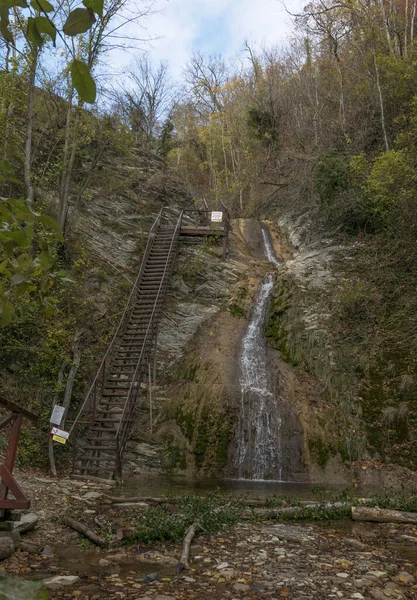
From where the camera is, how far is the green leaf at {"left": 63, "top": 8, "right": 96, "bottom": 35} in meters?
1.22

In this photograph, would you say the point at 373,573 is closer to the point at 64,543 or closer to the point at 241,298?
the point at 64,543

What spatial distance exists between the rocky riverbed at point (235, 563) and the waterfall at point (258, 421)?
173 inches

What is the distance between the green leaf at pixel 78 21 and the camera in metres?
1.22

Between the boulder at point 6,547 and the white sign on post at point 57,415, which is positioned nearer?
the boulder at point 6,547

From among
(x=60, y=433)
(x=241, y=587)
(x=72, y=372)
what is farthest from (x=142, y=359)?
(x=241, y=587)

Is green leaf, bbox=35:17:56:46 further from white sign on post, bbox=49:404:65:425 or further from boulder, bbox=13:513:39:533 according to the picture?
white sign on post, bbox=49:404:65:425

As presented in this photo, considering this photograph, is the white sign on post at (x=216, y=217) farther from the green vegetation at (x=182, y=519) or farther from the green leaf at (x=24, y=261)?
the green leaf at (x=24, y=261)

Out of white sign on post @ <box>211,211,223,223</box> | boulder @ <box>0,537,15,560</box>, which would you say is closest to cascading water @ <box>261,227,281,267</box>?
white sign on post @ <box>211,211,223,223</box>

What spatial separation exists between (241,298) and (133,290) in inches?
154

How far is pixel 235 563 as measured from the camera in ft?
17.5

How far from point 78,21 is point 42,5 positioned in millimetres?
198

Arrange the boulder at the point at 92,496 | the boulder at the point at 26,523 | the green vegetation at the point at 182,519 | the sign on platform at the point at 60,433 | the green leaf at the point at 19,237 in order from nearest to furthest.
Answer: the green leaf at the point at 19,237, the boulder at the point at 26,523, the green vegetation at the point at 182,519, the boulder at the point at 92,496, the sign on platform at the point at 60,433

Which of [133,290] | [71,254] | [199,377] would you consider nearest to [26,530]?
[199,377]

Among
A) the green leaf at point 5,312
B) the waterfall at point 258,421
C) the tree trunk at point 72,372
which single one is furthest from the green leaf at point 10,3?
the waterfall at point 258,421
